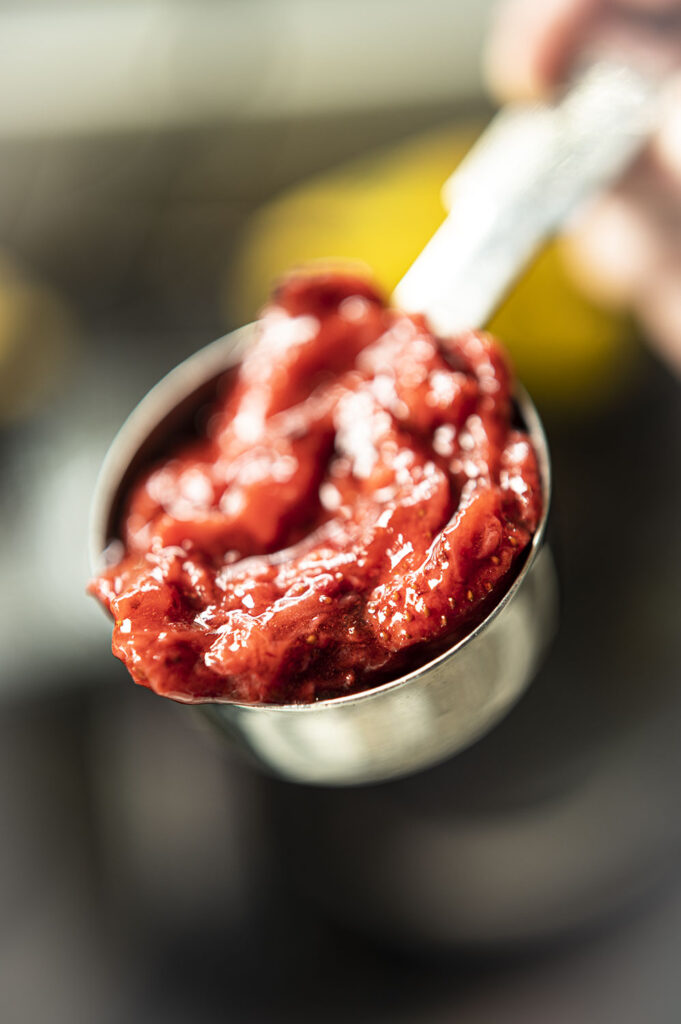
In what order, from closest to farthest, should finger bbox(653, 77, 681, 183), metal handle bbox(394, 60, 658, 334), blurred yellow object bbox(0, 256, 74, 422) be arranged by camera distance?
1. metal handle bbox(394, 60, 658, 334)
2. finger bbox(653, 77, 681, 183)
3. blurred yellow object bbox(0, 256, 74, 422)

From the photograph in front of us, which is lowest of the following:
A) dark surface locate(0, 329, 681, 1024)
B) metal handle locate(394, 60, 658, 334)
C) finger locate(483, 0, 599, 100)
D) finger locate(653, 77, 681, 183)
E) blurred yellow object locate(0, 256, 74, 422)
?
dark surface locate(0, 329, 681, 1024)

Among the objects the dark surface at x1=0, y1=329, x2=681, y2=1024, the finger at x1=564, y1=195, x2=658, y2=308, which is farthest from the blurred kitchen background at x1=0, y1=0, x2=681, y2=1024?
the finger at x1=564, y1=195, x2=658, y2=308

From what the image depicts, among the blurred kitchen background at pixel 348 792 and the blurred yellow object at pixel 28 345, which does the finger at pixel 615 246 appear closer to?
the blurred kitchen background at pixel 348 792

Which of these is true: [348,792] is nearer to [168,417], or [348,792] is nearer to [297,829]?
[297,829]

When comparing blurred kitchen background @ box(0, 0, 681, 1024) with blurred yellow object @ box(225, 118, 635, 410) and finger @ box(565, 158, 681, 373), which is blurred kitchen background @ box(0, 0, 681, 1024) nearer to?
blurred yellow object @ box(225, 118, 635, 410)

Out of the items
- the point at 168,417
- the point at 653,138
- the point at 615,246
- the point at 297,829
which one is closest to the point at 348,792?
the point at 297,829

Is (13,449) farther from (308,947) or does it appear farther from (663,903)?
(663,903)

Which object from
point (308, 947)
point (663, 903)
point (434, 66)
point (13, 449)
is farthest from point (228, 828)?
point (434, 66)
